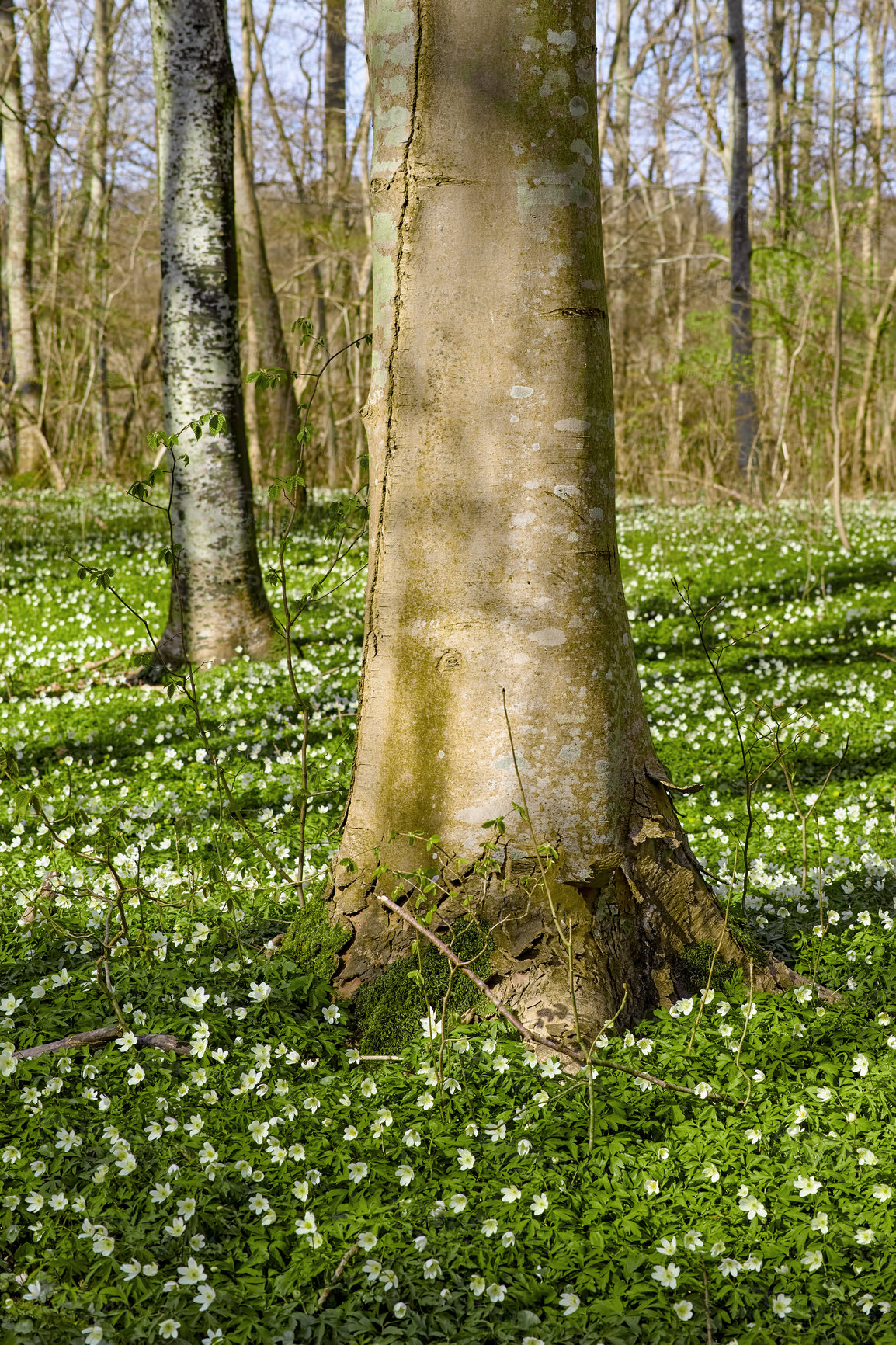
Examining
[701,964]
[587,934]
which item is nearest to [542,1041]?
[587,934]

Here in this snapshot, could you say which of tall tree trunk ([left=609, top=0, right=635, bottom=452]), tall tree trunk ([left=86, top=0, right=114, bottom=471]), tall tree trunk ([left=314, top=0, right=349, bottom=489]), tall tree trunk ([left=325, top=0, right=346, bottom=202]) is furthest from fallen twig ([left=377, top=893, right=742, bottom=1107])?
tall tree trunk ([left=325, top=0, right=346, bottom=202])

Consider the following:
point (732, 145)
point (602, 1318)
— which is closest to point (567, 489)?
point (602, 1318)

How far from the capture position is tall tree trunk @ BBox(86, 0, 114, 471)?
51.2 feet

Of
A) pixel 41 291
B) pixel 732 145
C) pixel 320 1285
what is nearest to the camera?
pixel 320 1285

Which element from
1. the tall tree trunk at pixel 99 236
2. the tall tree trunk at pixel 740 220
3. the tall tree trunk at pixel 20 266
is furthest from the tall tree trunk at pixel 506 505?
the tall tree trunk at pixel 740 220

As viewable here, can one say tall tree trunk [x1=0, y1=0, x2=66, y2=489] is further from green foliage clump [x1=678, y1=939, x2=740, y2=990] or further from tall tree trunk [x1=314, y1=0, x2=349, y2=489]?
green foliage clump [x1=678, y1=939, x2=740, y2=990]

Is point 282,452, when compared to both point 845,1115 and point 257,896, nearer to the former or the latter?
point 257,896

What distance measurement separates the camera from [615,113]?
22594 mm

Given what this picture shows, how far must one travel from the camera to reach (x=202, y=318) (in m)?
6.72

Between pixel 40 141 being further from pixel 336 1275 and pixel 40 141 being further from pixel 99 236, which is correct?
pixel 336 1275

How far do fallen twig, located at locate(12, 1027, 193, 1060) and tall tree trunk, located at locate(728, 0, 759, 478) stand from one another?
17.6 metres

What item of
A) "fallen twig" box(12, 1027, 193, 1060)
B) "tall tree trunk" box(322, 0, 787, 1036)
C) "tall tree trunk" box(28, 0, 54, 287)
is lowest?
"fallen twig" box(12, 1027, 193, 1060)

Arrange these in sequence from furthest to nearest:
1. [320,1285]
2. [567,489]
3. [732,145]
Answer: [732,145]
[567,489]
[320,1285]

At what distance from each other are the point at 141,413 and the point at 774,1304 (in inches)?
730
